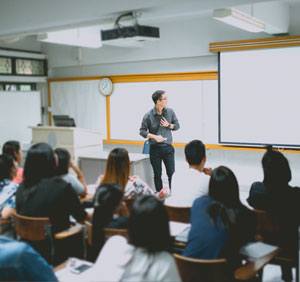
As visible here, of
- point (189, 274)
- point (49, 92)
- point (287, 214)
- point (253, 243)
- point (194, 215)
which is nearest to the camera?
point (189, 274)

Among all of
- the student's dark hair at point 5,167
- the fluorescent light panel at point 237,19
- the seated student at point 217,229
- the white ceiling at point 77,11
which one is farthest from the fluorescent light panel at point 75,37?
the seated student at point 217,229

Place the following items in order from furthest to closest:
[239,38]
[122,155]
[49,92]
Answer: [49,92], [239,38], [122,155]

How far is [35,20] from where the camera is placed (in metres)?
5.04

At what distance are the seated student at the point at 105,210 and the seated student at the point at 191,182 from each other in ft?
2.37

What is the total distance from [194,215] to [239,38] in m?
4.77

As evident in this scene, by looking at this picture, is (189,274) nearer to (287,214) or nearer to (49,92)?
(287,214)

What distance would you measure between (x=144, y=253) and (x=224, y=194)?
83 centimetres

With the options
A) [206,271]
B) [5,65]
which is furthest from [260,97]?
[5,65]

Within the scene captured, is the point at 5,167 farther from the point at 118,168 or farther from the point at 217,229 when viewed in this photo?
the point at 217,229

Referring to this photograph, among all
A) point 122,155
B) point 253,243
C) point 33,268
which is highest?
point 122,155

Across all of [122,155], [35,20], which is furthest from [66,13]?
[122,155]

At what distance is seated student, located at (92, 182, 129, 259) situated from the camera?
225 cm

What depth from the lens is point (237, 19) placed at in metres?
4.40

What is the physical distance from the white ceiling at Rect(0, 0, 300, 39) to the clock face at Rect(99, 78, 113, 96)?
7.74 ft
